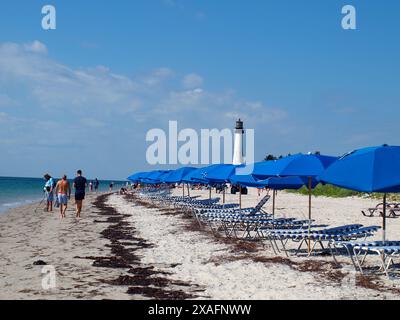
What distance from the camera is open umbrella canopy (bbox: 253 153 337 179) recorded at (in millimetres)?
8697

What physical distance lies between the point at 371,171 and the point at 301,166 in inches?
100

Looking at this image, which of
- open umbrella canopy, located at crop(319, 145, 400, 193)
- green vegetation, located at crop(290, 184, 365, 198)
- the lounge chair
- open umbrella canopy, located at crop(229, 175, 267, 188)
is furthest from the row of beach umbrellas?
green vegetation, located at crop(290, 184, 365, 198)

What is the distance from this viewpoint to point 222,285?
22.2ft

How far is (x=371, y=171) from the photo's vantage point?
6336 mm

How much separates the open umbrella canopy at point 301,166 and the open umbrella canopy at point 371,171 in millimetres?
1658

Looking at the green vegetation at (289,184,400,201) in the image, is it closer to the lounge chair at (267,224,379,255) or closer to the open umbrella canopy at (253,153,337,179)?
the lounge chair at (267,224,379,255)

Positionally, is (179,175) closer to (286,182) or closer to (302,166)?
(286,182)

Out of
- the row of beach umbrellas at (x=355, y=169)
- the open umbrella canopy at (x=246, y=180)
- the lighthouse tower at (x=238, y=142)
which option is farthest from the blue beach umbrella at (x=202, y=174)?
the lighthouse tower at (x=238, y=142)

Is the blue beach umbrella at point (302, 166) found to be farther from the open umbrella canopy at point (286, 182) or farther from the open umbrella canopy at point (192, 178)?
the open umbrella canopy at point (192, 178)

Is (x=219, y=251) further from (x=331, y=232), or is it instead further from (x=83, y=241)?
(x=83, y=241)

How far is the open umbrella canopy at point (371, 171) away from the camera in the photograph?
6203 millimetres

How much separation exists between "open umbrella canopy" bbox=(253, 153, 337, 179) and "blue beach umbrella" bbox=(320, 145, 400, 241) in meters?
1.66

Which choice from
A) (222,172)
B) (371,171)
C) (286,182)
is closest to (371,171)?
(371,171)

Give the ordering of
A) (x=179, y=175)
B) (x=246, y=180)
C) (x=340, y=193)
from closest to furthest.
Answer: (x=246, y=180), (x=179, y=175), (x=340, y=193)
